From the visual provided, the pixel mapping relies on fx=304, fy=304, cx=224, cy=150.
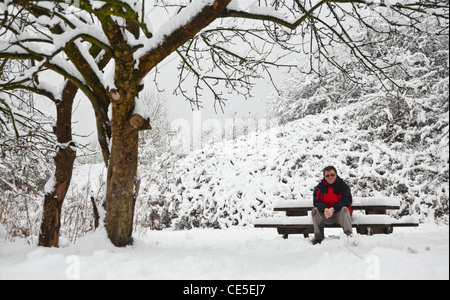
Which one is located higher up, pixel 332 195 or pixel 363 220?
pixel 332 195

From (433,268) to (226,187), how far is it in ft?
20.2

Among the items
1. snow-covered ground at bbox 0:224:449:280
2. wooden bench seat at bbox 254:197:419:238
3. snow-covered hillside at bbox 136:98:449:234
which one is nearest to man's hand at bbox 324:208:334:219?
wooden bench seat at bbox 254:197:419:238

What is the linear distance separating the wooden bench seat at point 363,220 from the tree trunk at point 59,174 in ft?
9.75

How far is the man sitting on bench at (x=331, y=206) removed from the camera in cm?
417

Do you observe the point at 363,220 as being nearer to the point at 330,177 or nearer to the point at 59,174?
the point at 330,177

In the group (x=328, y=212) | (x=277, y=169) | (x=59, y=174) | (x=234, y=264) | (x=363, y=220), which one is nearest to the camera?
(x=234, y=264)

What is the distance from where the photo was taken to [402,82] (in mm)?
5953

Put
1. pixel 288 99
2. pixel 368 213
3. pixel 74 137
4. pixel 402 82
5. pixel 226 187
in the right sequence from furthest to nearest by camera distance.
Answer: pixel 288 99 < pixel 226 187 < pixel 402 82 < pixel 368 213 < pixel 74 137

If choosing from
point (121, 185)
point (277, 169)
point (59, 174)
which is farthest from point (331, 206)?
point (59, 174)

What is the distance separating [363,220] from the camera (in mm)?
4398

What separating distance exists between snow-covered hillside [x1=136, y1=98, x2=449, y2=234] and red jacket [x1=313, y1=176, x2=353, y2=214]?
194 centimetres

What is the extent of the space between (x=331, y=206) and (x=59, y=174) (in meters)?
3.77
